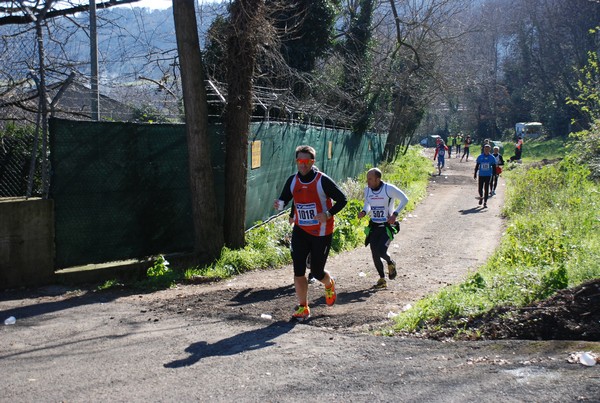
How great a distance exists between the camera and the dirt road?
5043 millimetres

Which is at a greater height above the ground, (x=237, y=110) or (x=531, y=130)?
(x=531, y=130)

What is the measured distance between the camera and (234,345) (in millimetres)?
6539

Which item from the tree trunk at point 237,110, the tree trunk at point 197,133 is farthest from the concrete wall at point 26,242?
the tree trunk at point 237,110

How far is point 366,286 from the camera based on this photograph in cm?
976

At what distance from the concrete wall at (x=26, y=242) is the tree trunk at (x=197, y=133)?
2.08 metres

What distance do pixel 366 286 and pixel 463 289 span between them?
7.20ft

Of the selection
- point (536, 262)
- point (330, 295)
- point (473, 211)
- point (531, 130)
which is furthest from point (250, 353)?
point (531, 130)

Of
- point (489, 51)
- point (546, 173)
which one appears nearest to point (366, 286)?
point (546, 173)

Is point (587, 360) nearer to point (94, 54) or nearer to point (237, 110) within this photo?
point (237, 110)

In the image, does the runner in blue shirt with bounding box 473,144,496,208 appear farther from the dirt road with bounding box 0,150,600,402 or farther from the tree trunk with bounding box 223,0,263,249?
the tree trunk with bounding box 223,0,263,249

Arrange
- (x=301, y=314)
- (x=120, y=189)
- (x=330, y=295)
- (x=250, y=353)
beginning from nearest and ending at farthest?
(x=250, y=353), (x=301, y=314), (x=330, y=295), (x=120, y=189)

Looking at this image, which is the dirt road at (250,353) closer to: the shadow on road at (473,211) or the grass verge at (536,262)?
the grass verge at (536,262)

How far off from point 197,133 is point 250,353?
4.62 metres

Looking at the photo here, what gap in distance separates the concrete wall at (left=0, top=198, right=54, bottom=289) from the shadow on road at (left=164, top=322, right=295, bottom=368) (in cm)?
359
